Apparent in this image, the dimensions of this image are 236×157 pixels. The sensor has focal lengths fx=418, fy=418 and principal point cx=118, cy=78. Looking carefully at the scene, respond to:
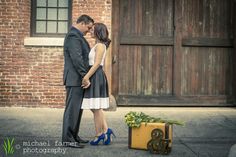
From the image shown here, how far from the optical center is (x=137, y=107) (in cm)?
1071

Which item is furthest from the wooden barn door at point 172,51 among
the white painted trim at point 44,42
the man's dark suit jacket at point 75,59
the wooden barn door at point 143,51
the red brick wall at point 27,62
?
the man's dark suit jacket at point 75,59

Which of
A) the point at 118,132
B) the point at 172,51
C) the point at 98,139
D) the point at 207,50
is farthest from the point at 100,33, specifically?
the point at 207,50

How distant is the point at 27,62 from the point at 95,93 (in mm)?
4769

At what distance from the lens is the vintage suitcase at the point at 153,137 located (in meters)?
5.64

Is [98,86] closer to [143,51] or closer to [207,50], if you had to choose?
[143,51]

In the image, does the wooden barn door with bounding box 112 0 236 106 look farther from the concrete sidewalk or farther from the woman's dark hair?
the woman's dark hair

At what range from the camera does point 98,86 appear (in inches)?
237

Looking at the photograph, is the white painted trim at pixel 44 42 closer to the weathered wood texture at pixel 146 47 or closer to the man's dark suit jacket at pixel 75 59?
the weathered wood texture at pixel 146 47

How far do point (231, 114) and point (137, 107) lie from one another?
2.36 metres

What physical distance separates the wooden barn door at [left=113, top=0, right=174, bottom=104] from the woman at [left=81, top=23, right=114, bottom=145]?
4560mm

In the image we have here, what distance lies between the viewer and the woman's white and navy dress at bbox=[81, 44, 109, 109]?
597cm

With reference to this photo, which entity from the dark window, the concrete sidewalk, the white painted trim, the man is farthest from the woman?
the dark window

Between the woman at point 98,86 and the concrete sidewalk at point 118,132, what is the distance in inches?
11.1

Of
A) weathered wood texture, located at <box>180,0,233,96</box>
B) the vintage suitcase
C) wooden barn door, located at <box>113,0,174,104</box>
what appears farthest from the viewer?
weathered wood texture, located at <box>180,0,233,96</box>
